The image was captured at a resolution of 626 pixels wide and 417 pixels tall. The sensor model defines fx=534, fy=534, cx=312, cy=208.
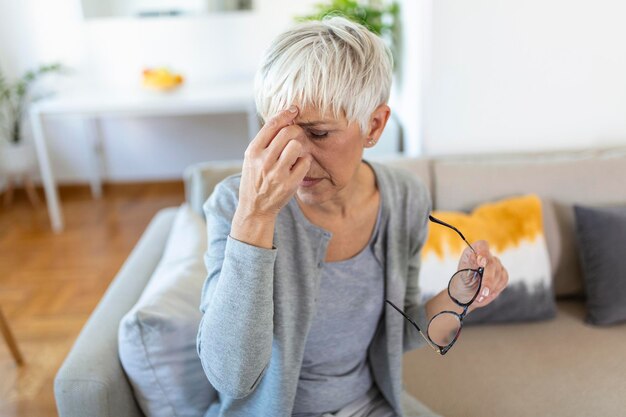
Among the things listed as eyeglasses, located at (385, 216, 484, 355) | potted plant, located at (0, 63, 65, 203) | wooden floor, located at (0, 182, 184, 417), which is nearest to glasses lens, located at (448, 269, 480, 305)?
eyeglasses, located at (385, 216, 484, 355)

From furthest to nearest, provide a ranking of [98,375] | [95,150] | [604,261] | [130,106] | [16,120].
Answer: [95,150] → [16,120] → [130,106] → [604,261] → [98,375]

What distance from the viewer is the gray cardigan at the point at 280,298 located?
828 mm

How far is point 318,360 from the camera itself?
1.04 m

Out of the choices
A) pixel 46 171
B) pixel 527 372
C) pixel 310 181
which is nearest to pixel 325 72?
pixel 310 181

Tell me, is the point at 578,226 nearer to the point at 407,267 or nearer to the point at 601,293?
the point at 601,293

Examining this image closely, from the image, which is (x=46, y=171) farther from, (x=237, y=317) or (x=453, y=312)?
(x=453, y=312)

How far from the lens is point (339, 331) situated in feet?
3.39

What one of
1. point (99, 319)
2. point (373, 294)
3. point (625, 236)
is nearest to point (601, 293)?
point (625, 236)

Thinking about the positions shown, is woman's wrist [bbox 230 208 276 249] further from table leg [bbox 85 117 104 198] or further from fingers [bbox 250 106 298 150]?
table leg [bbox 85 117 104 198]


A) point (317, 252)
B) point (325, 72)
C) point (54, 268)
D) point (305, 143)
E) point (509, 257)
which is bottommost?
point (54, 268)

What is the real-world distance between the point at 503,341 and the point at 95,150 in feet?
10.2

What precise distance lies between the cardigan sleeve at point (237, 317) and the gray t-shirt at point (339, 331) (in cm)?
16

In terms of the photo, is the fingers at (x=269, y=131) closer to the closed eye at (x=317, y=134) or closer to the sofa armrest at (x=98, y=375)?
the closed eye at (x=317, y=134)

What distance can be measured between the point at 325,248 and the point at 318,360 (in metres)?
0.23
